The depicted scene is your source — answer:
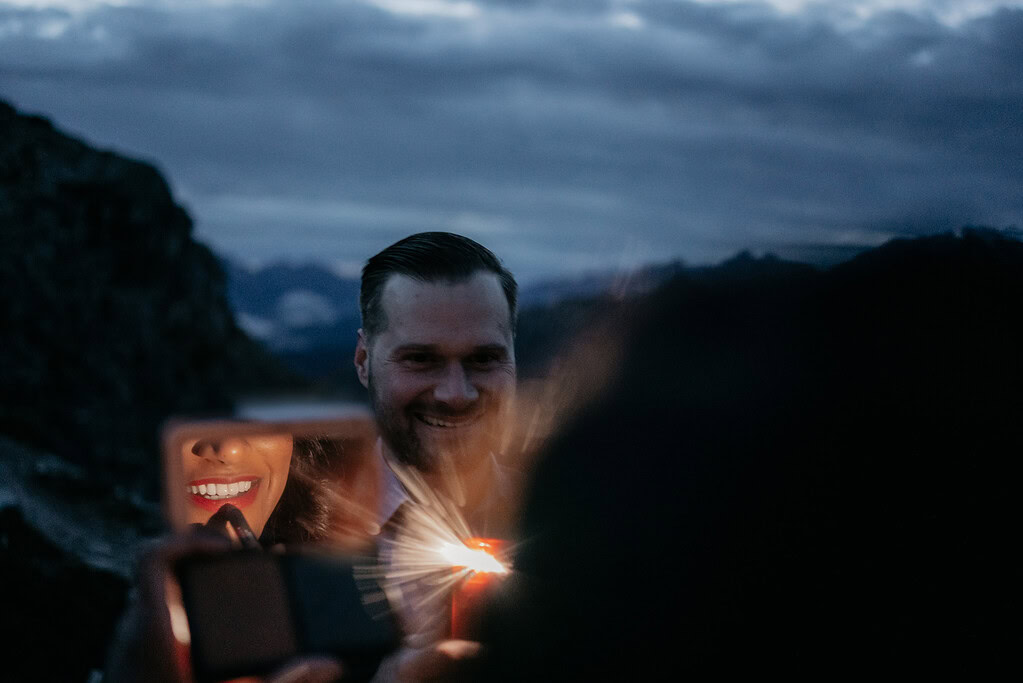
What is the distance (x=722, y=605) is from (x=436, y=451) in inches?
39.5

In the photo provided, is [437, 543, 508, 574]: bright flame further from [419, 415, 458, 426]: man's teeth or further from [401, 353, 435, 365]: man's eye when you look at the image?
[401, 353, 435, 365]: man's eye

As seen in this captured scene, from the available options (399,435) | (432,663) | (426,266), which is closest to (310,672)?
(432,663)

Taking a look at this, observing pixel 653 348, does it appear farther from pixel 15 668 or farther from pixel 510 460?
pixel 15 668

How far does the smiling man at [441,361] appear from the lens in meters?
2.71

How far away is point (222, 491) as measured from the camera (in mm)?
2365

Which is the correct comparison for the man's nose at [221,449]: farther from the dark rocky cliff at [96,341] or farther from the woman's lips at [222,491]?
Result: the dark rocky cliff at [96,341]

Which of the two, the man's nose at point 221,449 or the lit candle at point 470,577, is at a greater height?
the man's nose at point 221,449

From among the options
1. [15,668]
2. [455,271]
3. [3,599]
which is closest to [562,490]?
[455,271]

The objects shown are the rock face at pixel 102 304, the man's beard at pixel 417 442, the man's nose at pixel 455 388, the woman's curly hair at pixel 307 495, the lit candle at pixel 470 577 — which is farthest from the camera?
the rock face at pixel 102 304

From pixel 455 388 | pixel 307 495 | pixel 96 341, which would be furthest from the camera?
pixel 96 341

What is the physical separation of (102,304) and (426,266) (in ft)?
133

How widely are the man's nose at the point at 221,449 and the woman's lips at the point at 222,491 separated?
5 centimetres

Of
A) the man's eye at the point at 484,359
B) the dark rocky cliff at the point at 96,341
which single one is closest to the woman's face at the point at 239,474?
the man's eye at the point at 484,359

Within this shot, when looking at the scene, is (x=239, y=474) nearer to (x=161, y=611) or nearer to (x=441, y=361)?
(x=161, y=611)
